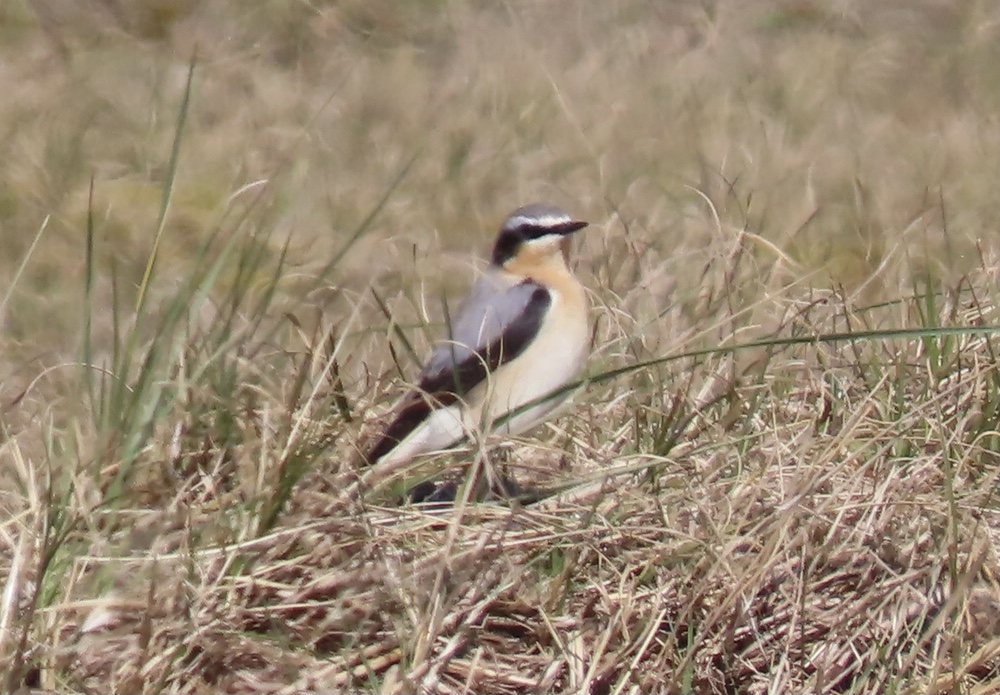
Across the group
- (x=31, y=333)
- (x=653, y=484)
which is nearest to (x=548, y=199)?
(x=31, y=333)

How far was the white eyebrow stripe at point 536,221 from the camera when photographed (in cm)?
525

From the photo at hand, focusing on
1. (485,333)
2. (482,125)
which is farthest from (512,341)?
(482,125)

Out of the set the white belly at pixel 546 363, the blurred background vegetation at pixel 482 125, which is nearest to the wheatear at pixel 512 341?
the white belly at pixel 546 363

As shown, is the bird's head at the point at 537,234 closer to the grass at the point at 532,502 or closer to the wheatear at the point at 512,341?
the wheatear at the point at 512,341

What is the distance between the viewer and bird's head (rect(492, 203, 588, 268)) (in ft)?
17.2

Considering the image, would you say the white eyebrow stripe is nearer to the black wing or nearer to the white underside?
the black wing

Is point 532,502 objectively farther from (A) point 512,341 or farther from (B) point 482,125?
(B) point 482,125

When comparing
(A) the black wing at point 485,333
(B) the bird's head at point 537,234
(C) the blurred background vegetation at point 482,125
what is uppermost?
(B) the bird's head at point 537,234

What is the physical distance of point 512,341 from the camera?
4.88 meters

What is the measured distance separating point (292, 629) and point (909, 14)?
8511 millimetres

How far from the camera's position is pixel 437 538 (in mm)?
3572

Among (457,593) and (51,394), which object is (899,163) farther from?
(457,593)

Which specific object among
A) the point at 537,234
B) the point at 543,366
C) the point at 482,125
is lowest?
the point at 482,125

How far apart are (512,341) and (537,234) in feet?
1.65
